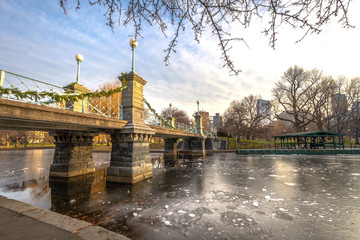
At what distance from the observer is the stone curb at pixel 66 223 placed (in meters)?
2.50

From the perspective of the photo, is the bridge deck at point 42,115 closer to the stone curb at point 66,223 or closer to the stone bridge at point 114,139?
the stone bridge at point 114,139

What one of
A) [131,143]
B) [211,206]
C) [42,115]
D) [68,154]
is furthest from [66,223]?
[68,154]

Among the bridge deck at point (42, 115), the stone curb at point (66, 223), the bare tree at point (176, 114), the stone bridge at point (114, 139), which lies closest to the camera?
the stone curb at point (66, 223)

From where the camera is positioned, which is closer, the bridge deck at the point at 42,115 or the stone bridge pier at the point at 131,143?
the bridge deck at the point at 42,115

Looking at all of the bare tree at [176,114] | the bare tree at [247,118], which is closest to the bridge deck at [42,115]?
the bare tree at [247,118]

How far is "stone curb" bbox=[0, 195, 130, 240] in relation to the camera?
8.20ft

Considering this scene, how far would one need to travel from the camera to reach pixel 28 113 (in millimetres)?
5633

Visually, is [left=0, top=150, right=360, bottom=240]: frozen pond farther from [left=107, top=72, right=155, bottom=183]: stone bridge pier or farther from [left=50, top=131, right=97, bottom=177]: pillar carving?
[left=50, top=131, right=97, bottom=177]: pillar carving

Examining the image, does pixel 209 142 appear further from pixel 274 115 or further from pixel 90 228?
pixel 90 228

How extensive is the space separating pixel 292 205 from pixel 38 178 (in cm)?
1367

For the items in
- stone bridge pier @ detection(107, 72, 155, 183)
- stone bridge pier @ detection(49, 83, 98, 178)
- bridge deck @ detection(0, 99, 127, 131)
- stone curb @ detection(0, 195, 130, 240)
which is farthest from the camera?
stone bridge pier @ detection(49, 83, 98, 178)

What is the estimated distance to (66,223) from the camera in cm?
282

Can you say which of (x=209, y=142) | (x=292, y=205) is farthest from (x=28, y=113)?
(x=209, y=142)

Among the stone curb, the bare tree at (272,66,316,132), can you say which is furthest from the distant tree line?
the stone curb
